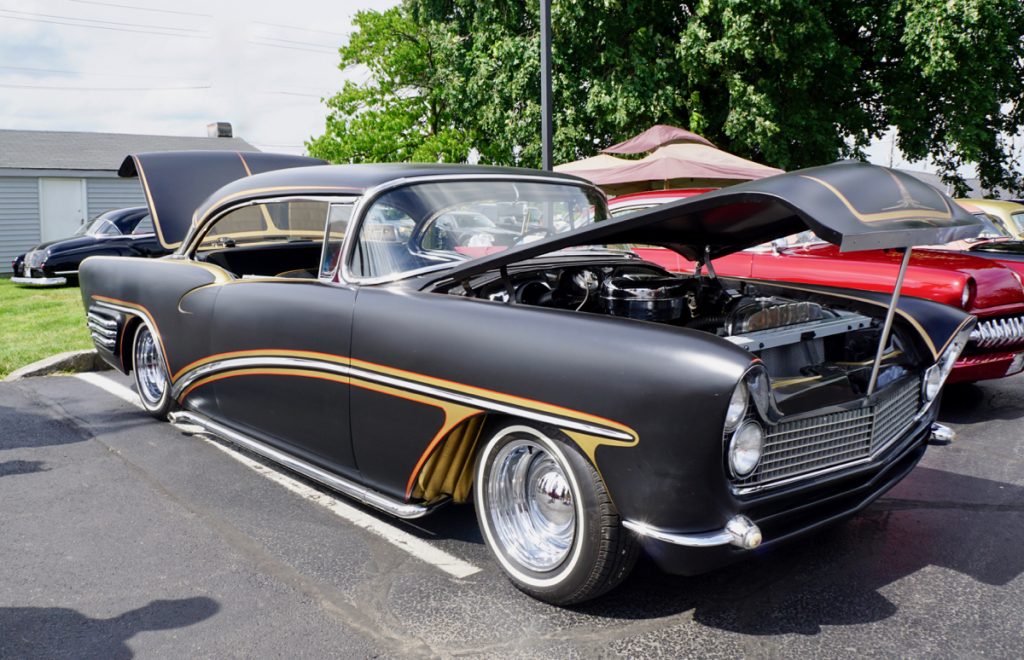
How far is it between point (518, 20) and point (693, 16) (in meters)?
4.21

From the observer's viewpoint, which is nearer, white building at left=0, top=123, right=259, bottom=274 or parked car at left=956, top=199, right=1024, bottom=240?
parked car at left=956, top=199, right=1024, bottom=240

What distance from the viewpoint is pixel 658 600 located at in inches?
111

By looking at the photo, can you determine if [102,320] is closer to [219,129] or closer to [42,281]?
[42,281]

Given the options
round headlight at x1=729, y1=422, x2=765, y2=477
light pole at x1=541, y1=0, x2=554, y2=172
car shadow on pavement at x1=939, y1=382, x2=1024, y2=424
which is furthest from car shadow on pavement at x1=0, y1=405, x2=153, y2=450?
light pole at x1=541, y1=0, x2=554, y2=172

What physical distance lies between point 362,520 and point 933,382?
239cm

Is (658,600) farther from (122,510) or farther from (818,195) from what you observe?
(122,510)

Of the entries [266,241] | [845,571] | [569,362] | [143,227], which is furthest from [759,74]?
[569,362]

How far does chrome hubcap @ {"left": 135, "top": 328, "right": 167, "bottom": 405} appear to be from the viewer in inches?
201

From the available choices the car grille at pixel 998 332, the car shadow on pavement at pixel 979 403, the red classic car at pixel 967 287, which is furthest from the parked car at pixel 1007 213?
the car grille at pixel 998 332

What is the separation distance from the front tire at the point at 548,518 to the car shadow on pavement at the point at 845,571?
18 centimetres

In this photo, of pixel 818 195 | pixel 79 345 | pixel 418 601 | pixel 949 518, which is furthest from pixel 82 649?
pixel 79 345

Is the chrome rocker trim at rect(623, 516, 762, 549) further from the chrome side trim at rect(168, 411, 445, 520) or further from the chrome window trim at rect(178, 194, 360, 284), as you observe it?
the chrome window trim at rect(178, 194, 360, 284)

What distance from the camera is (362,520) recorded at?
3.55m

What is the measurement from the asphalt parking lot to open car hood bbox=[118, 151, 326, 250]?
180 centimetres
